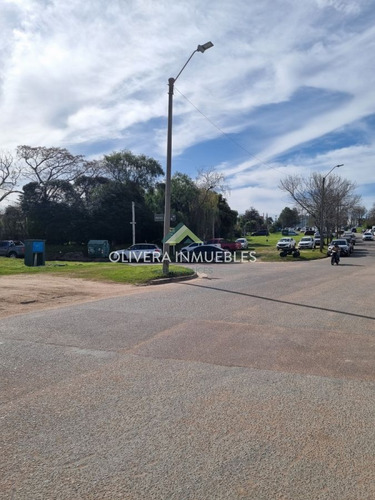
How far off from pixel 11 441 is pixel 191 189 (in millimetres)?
46954

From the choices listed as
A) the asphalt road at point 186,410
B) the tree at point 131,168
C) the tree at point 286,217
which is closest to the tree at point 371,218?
the tree at point 286,217

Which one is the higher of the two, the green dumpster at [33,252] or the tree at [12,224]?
the tree at [12,224]

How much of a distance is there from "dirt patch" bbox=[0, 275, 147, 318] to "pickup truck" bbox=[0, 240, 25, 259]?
2087 centimetres

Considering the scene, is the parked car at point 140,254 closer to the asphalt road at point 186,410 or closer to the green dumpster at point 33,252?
the green dumpster at point 33,252

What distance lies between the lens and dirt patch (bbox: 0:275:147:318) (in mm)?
10547

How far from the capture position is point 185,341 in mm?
6754

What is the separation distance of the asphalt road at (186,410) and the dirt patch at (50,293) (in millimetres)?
2496

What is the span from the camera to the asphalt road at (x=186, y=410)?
295 cm

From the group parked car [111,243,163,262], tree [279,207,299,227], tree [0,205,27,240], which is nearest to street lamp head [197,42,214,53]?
parked car [111,243,163,262]

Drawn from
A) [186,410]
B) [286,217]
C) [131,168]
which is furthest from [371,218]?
[186,410]

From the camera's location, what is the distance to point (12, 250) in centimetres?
3578

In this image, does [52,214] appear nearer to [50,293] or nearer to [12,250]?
[12,250]

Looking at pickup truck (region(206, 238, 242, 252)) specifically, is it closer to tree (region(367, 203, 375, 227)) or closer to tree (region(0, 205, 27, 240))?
tree (region(0, 205, 27, 240))

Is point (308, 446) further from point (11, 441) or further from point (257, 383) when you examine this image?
point (11, 441)
